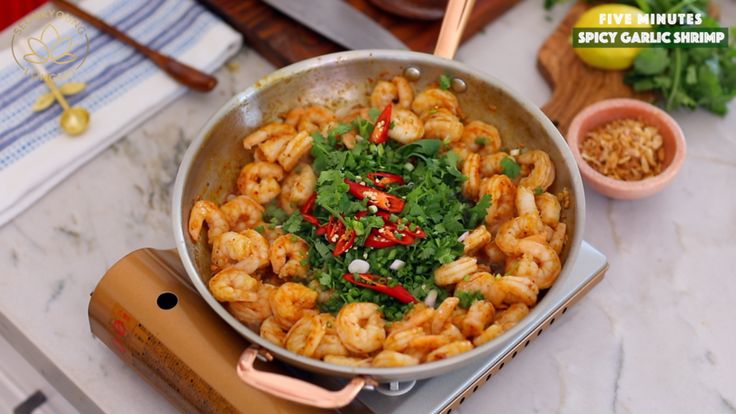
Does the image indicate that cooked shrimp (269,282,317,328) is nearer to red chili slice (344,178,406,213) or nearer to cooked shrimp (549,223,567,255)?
red chili slice (344,178,406,213)

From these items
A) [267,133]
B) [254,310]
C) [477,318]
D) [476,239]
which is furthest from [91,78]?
[477,318]

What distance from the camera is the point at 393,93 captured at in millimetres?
1896

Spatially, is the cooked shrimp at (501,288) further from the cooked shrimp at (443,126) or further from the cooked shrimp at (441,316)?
the cooked shrimp at (443,126)

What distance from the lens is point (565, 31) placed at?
2.33 meters

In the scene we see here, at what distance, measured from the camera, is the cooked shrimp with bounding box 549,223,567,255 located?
164 cm

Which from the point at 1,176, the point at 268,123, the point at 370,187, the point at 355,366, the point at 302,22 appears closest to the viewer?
the point at 355,366

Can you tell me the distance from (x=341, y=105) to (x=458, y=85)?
0.98 feet

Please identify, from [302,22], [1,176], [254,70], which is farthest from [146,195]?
[302,22]

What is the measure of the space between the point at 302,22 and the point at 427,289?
98 centimetres

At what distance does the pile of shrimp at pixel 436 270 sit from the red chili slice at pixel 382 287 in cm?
4

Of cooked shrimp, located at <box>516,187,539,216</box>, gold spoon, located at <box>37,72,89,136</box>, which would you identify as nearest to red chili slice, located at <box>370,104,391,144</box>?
cooked shrimp, located at <box>516,187,539,216</box>

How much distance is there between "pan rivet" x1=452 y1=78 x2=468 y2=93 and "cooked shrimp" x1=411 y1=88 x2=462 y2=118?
0.02m

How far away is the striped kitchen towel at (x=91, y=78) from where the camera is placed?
2.05 m

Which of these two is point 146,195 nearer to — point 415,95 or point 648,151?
point 415,95
